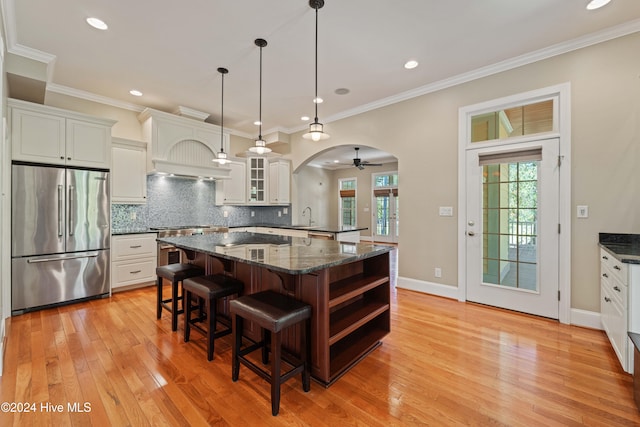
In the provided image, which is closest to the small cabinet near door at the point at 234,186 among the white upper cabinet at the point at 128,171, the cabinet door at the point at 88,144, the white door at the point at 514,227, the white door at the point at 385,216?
the white upper cabinet at the point at 128,171

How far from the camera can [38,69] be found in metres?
3.04

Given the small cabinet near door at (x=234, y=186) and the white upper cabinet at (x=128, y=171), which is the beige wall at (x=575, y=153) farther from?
the white upper cabinet at (x=128, y=171)

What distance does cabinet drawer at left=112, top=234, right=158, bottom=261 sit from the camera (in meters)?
3.94

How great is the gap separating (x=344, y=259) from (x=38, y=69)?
157 inches

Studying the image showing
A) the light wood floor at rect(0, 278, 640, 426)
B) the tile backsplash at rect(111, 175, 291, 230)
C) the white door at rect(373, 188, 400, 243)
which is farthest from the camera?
the white door at rect(373, 188, 400, 243)

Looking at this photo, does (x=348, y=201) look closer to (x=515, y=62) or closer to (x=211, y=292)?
(x=515, y=62)

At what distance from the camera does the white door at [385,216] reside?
30.9 feet

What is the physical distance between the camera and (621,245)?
99.8 inches

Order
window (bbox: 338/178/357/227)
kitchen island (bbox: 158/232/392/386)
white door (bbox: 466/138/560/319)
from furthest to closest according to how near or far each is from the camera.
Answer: window (bbox: 338/178/357/227)
white door (bbox: 466/138/560/319)
kitchen island (bbox: 158/232/392/386)

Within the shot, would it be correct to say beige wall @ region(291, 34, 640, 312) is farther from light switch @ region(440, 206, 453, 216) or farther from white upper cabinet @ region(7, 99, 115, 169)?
white upper cabinet @ region(7, 99, 115, 169)

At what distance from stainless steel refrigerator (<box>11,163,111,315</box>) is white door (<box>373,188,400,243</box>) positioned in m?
7.78

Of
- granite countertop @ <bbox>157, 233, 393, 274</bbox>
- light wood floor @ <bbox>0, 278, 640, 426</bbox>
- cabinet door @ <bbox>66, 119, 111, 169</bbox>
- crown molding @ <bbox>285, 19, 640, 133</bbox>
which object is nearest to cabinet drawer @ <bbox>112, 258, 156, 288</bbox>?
light wood floor @ <bbox>0, 278, 640, 426</bbox>

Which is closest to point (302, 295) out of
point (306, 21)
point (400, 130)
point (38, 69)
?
point (306, 21)

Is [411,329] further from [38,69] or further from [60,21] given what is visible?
[38,69]
